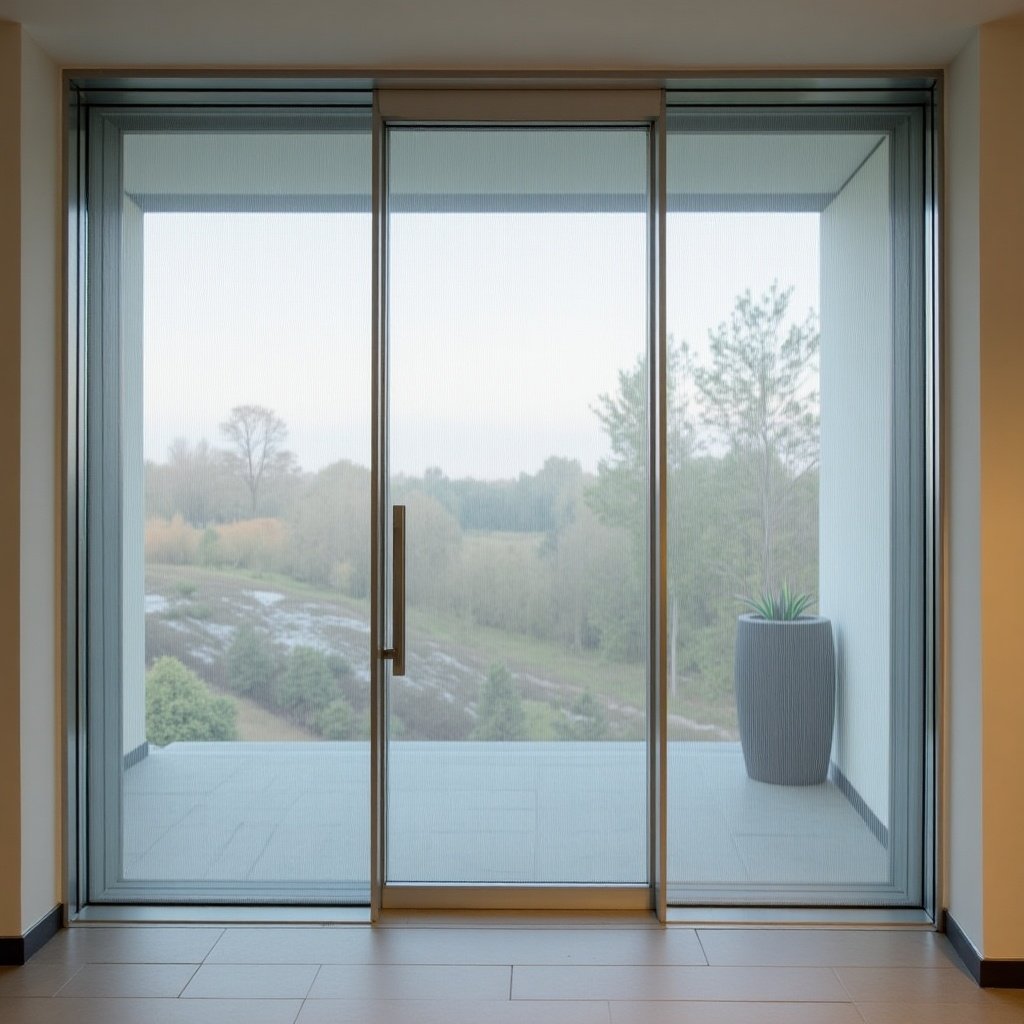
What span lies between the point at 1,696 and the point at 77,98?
1897 mm

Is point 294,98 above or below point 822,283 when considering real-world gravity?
above

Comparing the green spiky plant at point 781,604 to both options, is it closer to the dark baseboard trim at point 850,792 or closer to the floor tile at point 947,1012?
the dark baseboard trim at point 850,792

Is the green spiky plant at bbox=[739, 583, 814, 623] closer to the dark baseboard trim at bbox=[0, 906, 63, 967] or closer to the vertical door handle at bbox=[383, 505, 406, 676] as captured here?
the vertical door handle at bbox=[383, 505, 406, 676]

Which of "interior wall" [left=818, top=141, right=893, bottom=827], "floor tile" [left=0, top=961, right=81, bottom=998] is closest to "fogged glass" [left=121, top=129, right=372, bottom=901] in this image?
"floor tile" [left=0, top=961, right=81, bottom=998]

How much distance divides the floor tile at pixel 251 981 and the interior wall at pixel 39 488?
0.60 m

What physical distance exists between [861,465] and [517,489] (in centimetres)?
112

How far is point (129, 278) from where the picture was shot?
344 cm

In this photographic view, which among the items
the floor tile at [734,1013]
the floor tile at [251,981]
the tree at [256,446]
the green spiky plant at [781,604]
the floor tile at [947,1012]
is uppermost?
the tree at [256,446]

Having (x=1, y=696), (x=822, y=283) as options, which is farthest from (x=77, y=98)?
(x=822, y=283)

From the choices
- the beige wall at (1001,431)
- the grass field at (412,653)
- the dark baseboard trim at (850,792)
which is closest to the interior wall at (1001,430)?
the beige wall at (1001,431)

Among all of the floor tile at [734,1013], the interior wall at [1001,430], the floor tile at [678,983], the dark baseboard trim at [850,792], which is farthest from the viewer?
the dark baseboard trim at [850,792]

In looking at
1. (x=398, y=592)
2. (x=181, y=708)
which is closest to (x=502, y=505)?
(x=398, y=592)

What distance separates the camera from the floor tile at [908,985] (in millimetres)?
2861

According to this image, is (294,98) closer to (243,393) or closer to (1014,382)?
(243,393)
